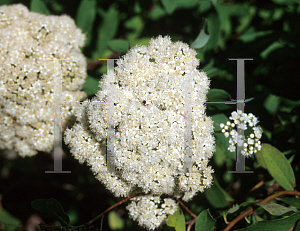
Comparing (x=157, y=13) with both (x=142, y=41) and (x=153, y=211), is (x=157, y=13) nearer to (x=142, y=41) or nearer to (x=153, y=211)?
(x=142, y=41)

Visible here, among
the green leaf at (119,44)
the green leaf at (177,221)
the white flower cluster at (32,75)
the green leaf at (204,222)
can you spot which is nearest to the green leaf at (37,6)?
the white flower cluster at (32,75)

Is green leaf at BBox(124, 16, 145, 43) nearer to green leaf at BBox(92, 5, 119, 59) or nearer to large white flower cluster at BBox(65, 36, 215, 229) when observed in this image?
green leaf at BBox(92, 5, 119, 59)

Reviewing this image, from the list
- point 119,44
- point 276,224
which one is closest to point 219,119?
point 276,224

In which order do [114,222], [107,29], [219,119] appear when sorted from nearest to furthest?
[219,119] → [107,29] → [114,222]

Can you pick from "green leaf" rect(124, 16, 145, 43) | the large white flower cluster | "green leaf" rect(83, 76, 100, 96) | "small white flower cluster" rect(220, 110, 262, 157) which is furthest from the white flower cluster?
"small white flower cluster" rect(220, 110, 262, 157)

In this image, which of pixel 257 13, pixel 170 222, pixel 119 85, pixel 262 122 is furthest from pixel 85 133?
pixel 257 13
